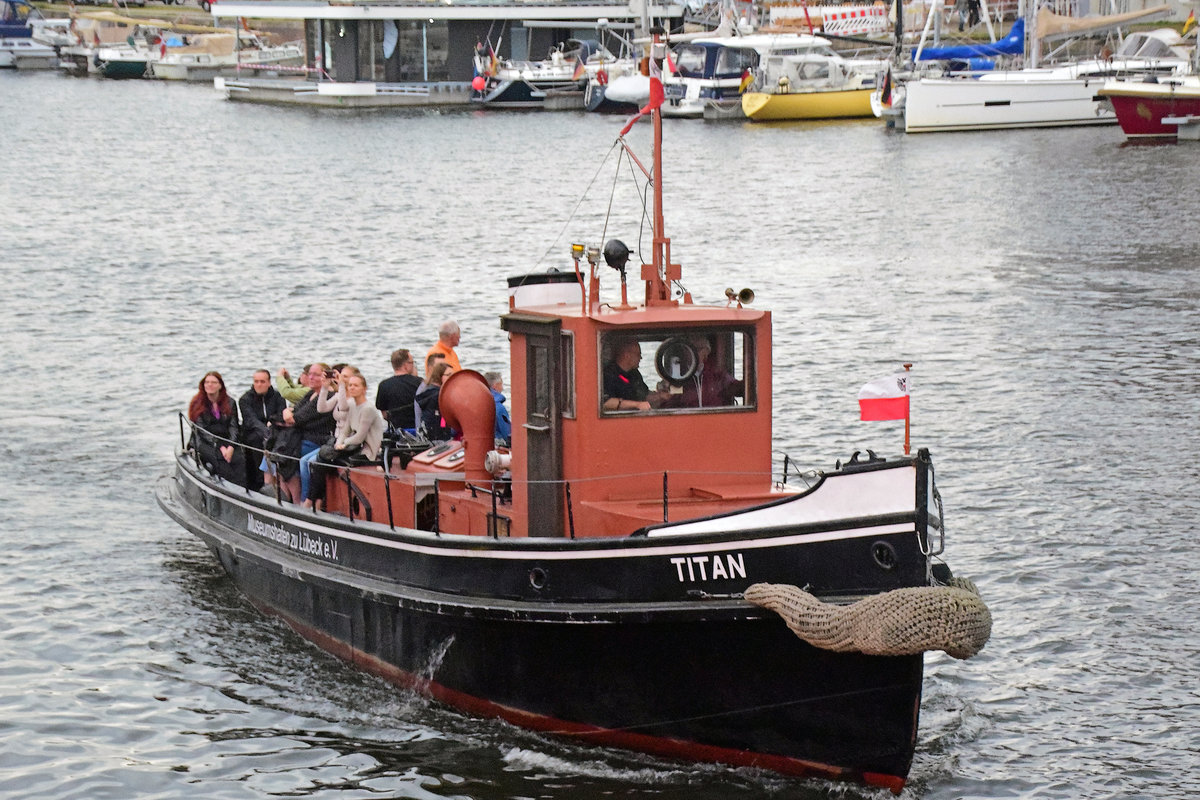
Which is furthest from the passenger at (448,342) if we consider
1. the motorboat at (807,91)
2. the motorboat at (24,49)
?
the motorboat at (24,49)

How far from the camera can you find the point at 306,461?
15.1 meters

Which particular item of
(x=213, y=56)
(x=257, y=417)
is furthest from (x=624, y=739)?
(x=213, y=56)

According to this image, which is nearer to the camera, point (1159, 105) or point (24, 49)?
point (1159, 105)

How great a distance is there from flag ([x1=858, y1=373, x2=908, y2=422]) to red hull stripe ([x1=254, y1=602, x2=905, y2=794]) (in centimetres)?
248

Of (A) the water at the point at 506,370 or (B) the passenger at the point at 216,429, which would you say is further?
(B) the passenger at the point at 216,429

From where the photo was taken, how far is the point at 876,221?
43406 millimetres

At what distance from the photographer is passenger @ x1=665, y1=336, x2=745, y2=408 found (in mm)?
12469

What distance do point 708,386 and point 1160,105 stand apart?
48.4 meters

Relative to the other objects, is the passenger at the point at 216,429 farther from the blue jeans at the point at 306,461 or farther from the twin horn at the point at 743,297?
the twin horn at the point at 743,297

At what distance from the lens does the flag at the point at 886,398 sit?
1152cm

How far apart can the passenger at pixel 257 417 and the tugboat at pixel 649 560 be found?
2.24 metres

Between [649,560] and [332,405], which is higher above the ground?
[332,405]

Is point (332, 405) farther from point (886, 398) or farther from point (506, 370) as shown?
point (506, 370)

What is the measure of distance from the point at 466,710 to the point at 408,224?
33.4 meters
